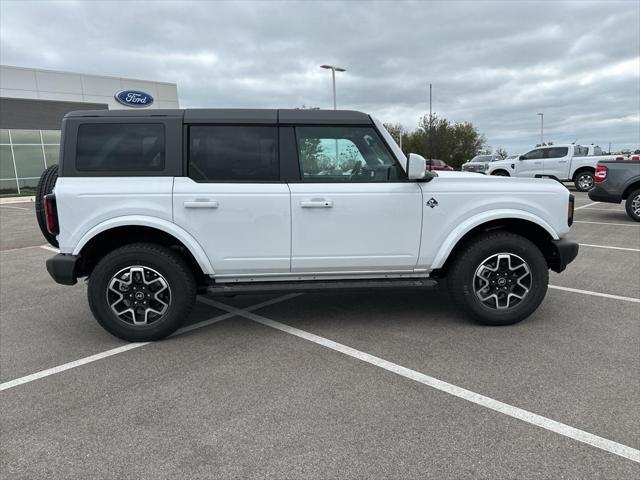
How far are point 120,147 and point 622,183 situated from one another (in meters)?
10.9

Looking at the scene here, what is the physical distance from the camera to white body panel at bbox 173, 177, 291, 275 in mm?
3658

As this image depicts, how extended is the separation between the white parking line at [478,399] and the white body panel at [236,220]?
779 mm

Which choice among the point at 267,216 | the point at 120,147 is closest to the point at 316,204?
the point at 267,216

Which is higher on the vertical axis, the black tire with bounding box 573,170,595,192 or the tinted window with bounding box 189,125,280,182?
the tinted window with bounding box 189,125,280,182

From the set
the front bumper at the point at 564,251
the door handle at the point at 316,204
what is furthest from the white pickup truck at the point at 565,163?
the door handle at the point at 316,204

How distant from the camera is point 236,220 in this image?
3.71 metres

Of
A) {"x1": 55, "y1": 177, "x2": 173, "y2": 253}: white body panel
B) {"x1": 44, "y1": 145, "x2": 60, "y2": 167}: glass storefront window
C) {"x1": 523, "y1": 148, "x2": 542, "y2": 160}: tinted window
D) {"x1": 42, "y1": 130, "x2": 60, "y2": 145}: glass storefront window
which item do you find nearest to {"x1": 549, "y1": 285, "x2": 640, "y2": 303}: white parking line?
{"x1": 55, "y1": 177, "x2": 173, "y2": 253}: white body panel

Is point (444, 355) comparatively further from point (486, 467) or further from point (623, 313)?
point (623, 313)

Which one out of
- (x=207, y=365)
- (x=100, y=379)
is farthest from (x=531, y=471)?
(x=100, y=379)

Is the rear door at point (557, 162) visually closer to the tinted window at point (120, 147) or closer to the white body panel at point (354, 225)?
the white body panel at point (354, 225)

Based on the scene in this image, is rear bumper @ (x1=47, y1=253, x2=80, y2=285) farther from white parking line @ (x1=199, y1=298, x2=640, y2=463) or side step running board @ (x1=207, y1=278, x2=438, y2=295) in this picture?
white parking line @ (x1=199, y1=298, x2=640, y2=463)

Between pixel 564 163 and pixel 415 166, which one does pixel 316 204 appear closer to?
pixel 415 166

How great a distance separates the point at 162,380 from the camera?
3.15 m

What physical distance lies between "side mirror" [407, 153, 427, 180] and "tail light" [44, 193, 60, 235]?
113 inches
